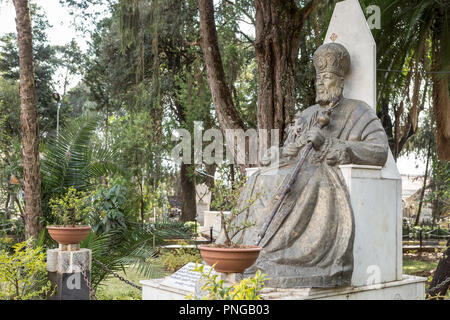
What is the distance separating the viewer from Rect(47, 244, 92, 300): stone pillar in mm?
5387

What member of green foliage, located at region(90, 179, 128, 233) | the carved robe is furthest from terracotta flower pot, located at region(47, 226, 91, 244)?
green foliage, located at region(90, 179, 128, 233)

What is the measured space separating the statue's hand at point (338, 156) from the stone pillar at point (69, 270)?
2.73 metres

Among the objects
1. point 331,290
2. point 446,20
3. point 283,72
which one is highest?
point 446,20

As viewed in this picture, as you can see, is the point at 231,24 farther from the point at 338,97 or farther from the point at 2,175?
the point at 338,97

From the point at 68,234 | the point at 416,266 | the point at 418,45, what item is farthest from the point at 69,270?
the point at 416,266

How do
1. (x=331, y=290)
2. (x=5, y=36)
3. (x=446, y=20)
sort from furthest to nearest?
1. (x=5, y=36)
2. (x=446, y=20)
3. (x=331, y=290)

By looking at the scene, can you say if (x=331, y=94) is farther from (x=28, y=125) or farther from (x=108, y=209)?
(x=28, y=125)

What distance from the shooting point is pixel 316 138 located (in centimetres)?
557

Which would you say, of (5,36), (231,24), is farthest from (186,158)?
(5,36)

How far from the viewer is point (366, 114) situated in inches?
231

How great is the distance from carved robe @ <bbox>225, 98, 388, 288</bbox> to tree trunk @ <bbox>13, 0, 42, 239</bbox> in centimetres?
286

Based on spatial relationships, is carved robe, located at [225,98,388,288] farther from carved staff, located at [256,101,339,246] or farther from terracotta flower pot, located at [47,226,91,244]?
terracotta flower pot, located at [47,226,91,244]

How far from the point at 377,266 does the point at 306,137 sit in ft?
5.09

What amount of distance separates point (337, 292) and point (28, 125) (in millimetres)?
4490
